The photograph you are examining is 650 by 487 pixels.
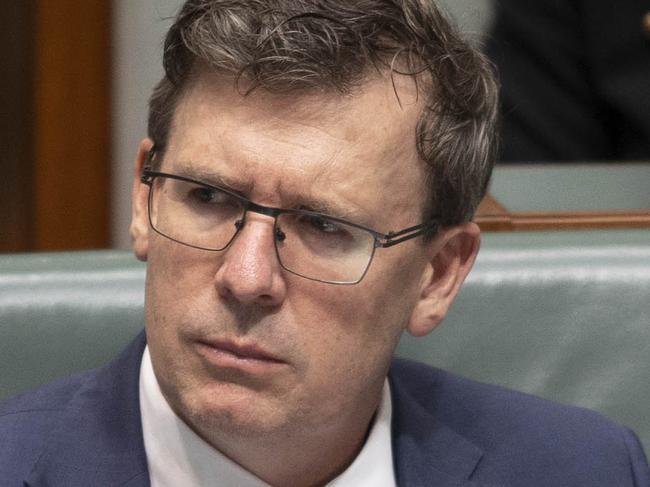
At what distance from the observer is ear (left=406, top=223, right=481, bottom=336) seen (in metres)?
1.33

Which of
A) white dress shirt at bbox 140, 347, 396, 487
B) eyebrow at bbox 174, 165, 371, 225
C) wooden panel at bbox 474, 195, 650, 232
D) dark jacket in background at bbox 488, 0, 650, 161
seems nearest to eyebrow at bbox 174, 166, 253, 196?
A: eyebrow at bbox 174, 165, 371, 225

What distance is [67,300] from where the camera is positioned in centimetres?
143

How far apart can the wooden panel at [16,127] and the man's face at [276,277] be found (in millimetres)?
1411

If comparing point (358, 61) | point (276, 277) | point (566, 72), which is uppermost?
point (358, 61)

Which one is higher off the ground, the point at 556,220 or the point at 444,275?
the point at 444,275

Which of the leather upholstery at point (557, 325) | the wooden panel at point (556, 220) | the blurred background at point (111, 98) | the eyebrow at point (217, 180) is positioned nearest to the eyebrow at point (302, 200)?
the eyebrow at point (217, 180)

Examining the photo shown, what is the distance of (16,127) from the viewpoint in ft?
8.53

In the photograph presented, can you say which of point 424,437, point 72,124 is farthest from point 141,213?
point 72,124

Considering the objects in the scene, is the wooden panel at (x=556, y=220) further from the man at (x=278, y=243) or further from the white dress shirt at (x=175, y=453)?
the white dress shirt at (x=175, y=453)

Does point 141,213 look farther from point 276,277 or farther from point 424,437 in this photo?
point 424,437

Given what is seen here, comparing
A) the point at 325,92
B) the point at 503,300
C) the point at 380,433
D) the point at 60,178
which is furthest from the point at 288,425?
the point at 60,178

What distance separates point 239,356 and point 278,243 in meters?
0.11

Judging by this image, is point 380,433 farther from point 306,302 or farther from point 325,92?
point 325,92

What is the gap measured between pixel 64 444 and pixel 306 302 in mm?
286
